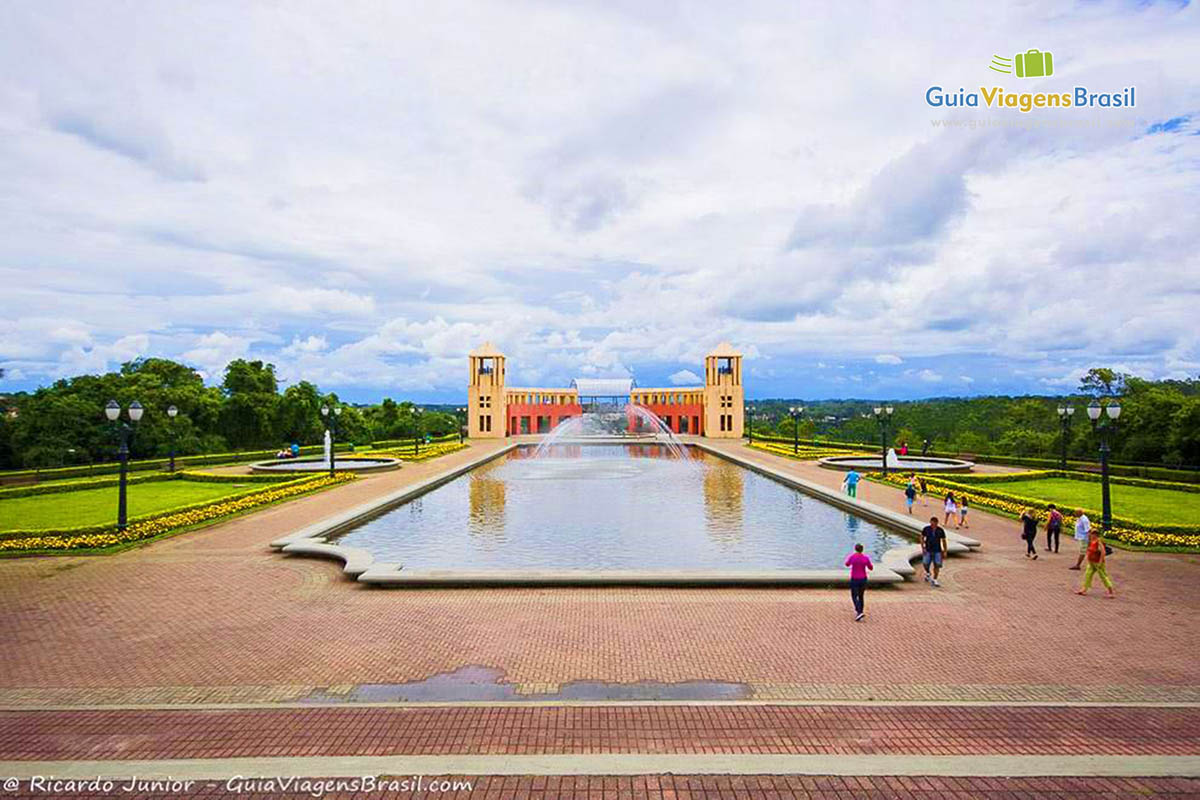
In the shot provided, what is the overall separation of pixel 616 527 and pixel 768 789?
12.4m

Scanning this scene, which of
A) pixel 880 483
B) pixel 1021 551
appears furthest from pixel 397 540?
pixel 880 483

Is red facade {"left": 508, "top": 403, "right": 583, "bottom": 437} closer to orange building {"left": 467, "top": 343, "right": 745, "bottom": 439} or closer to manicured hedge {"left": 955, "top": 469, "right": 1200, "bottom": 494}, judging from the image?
orange building {"left": 467, "top": 343, "right": 745, "bottom": 439}

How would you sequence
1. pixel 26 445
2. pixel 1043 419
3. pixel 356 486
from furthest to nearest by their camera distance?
pixel 1043 419 → pixel 26 445 → pixel 356 486

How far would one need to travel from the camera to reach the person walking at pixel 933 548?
12115 millimetres

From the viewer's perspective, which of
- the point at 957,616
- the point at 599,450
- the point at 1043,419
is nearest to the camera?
the point at 957,616

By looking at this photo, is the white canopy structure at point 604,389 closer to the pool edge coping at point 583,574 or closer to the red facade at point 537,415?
the red facade at point 537,415

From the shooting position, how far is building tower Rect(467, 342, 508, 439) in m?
62.1

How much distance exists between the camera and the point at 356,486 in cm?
2636

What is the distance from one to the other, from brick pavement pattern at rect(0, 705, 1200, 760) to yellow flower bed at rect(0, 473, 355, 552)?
978 cm

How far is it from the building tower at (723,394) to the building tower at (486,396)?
756 inches

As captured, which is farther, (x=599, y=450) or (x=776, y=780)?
(x=599, y=450)

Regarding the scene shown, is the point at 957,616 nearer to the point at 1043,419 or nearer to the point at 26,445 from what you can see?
the point at 26,445

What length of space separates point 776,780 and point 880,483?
928 inches

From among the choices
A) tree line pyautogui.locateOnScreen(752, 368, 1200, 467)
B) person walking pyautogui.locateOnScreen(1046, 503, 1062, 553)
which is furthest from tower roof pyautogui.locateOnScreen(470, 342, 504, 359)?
person walking pyautogui.locateOnScreen(1046, 503, 1062, 553)
